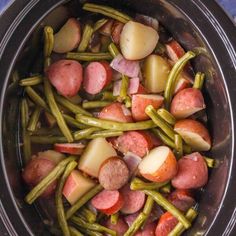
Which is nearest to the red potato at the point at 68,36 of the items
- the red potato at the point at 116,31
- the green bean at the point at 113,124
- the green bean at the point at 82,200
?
the red potato at the point at 116,31

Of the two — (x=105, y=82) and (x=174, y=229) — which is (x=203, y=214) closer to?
(x=174, y=229)

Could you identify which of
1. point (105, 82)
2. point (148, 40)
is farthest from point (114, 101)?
point (148, 40)

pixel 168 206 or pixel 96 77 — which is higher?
pixel 96 77

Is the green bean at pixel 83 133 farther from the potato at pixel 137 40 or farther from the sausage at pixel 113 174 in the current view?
the potato at pixel 137 40

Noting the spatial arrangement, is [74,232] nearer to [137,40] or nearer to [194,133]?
[194,133]

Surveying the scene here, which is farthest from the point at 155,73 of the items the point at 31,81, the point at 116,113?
the point at 31,81

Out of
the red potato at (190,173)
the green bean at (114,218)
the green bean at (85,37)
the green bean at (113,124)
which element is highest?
the green bean at (85,37)
